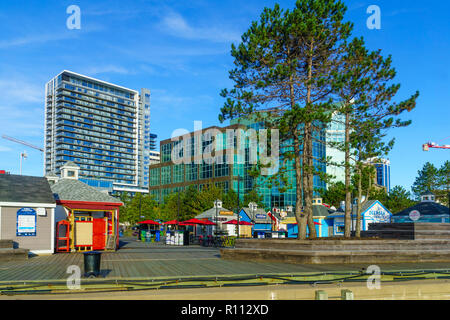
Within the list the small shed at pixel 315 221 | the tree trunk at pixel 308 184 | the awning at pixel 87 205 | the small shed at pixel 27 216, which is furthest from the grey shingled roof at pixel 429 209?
the small shed at pixel 27 216

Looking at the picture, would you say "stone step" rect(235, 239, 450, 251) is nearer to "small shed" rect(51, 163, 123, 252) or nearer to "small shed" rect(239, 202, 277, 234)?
"small shed" rect(51, 163, 123, 252)

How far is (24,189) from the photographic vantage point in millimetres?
25938

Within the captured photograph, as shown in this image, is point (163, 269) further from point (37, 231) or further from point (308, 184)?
point (37, 231)

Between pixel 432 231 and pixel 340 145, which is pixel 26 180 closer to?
pixel 340 145

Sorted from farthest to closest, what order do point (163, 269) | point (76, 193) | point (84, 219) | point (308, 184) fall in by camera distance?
point (76, 193)
point (84, 219)
point (308, 184)
point (163, 269)

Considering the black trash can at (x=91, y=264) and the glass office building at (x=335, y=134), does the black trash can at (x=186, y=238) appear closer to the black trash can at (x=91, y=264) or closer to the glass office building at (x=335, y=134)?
the glass office building at (x=335, y=134)

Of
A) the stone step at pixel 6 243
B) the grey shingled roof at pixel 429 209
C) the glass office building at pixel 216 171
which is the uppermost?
the glass office building at pixel 216 171

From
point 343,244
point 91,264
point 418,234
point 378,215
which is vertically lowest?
point 378,215

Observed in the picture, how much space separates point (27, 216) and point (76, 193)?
5.09m

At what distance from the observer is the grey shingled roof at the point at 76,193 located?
28431 millimetres

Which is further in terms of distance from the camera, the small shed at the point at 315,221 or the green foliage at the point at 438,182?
the green foliage at the point at 438,182

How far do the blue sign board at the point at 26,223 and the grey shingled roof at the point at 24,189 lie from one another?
2.15 feet

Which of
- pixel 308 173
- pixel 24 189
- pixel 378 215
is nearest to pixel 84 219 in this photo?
pixel 24 189

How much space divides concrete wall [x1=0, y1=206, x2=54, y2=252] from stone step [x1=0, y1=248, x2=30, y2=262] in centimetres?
250
